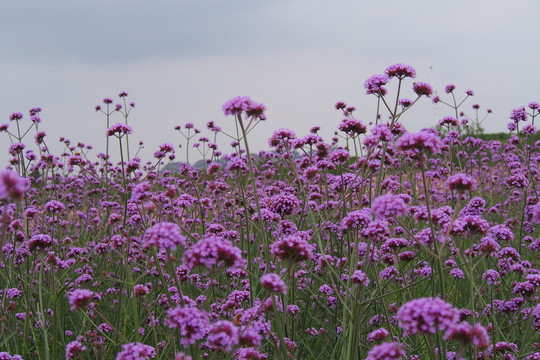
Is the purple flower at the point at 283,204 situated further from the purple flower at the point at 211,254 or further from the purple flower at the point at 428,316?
the purple flower at the point at 428,316

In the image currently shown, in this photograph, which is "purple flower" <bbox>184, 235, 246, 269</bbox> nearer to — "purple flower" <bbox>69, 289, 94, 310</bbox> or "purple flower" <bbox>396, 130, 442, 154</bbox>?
"purple flower" <bbox>69, 289, 94, 310</bbox>

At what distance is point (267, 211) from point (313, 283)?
1.85 m

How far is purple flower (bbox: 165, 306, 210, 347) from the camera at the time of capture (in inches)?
65.5

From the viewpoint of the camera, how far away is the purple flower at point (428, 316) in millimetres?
1507

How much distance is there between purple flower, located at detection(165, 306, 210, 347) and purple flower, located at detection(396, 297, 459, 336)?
680 mm

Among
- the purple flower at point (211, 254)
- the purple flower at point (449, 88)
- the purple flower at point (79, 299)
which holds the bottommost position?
the purple flower at point (79, 299)

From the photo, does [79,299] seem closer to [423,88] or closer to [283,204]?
[283,204]

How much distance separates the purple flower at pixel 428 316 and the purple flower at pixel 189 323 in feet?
2.23

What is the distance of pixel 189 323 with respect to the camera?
1.68m

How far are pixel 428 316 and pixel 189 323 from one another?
796mm

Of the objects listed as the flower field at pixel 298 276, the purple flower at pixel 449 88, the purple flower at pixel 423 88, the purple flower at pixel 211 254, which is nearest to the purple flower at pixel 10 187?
the flower field at pixel 298 276

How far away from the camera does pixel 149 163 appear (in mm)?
10055

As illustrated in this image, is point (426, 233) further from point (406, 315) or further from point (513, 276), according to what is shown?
point (513, 276)

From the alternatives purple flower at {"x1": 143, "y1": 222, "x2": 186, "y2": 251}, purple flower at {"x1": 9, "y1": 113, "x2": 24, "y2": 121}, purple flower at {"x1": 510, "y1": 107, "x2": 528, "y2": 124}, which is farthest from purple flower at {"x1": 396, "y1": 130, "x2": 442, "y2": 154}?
purple flower at {"x1": 9, "y1": 113, "x2": 24, "y2": 121}
